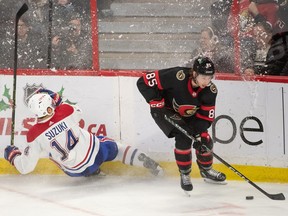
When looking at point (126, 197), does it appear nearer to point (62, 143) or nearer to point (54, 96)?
point (62, 143)

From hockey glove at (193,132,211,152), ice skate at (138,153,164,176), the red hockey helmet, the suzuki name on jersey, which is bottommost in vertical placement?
ice skate at (138,153,164,176)

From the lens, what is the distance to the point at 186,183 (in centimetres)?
540

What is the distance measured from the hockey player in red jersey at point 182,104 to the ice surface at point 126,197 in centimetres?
23

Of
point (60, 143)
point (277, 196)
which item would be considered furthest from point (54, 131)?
point (277, 196)

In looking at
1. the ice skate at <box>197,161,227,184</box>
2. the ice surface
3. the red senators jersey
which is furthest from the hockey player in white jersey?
the red senators jersey

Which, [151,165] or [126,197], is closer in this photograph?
[126,197]

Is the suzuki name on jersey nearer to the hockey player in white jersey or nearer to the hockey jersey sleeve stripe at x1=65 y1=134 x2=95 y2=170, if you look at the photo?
the hockey player in white jersey

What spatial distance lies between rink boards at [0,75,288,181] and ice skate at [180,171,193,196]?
0.53 metres

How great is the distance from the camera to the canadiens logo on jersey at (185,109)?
5.45 meters

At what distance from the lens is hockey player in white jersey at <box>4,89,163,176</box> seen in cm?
550

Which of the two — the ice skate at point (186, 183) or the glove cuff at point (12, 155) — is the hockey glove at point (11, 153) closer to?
the glove cuff at point (12, 155)

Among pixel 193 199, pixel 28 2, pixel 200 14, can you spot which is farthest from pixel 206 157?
pixel 28 2

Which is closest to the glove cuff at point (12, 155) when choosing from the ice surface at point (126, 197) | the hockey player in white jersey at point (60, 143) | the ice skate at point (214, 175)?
the hockey player in white jersey at point (60, 143)

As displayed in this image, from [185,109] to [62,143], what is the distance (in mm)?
849
